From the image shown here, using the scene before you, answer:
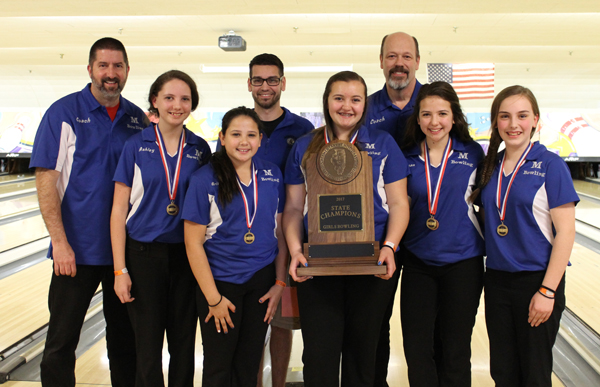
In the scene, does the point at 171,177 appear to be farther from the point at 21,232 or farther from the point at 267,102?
the point at 21,232

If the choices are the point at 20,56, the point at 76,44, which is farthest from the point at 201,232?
the point at 20,56

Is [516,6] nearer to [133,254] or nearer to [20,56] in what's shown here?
[133,254]

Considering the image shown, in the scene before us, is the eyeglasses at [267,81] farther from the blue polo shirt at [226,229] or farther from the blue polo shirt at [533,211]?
the blue polo shirt at [533,211]

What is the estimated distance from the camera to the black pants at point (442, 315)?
1764mm

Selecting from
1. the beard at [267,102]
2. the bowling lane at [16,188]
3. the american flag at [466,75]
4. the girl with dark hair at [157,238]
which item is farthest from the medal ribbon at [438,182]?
the bowling lane at [16,188]

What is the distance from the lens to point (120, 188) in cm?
179

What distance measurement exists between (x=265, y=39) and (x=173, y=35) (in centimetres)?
126

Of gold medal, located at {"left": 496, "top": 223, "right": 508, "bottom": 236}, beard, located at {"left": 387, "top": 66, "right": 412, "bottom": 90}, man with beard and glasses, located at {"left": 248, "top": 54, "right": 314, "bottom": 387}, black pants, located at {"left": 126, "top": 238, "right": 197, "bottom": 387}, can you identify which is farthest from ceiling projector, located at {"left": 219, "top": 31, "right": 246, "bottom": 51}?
gold medal, located at {"left": 496, "top": 223, "right": 508, "bottom": 236}

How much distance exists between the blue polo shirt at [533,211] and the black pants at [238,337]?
0.92 meters

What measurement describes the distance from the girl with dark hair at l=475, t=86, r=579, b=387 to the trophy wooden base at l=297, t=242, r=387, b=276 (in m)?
0.48

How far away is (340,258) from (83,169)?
3.71ft

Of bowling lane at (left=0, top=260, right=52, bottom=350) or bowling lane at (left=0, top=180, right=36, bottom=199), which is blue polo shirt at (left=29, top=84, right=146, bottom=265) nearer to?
bowling lane at (left=0, top=260, right=52, bottom=350)

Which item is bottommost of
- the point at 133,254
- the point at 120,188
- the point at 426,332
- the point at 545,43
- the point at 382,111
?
the point at 426,332

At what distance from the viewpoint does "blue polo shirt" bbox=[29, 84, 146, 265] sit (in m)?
1.90
